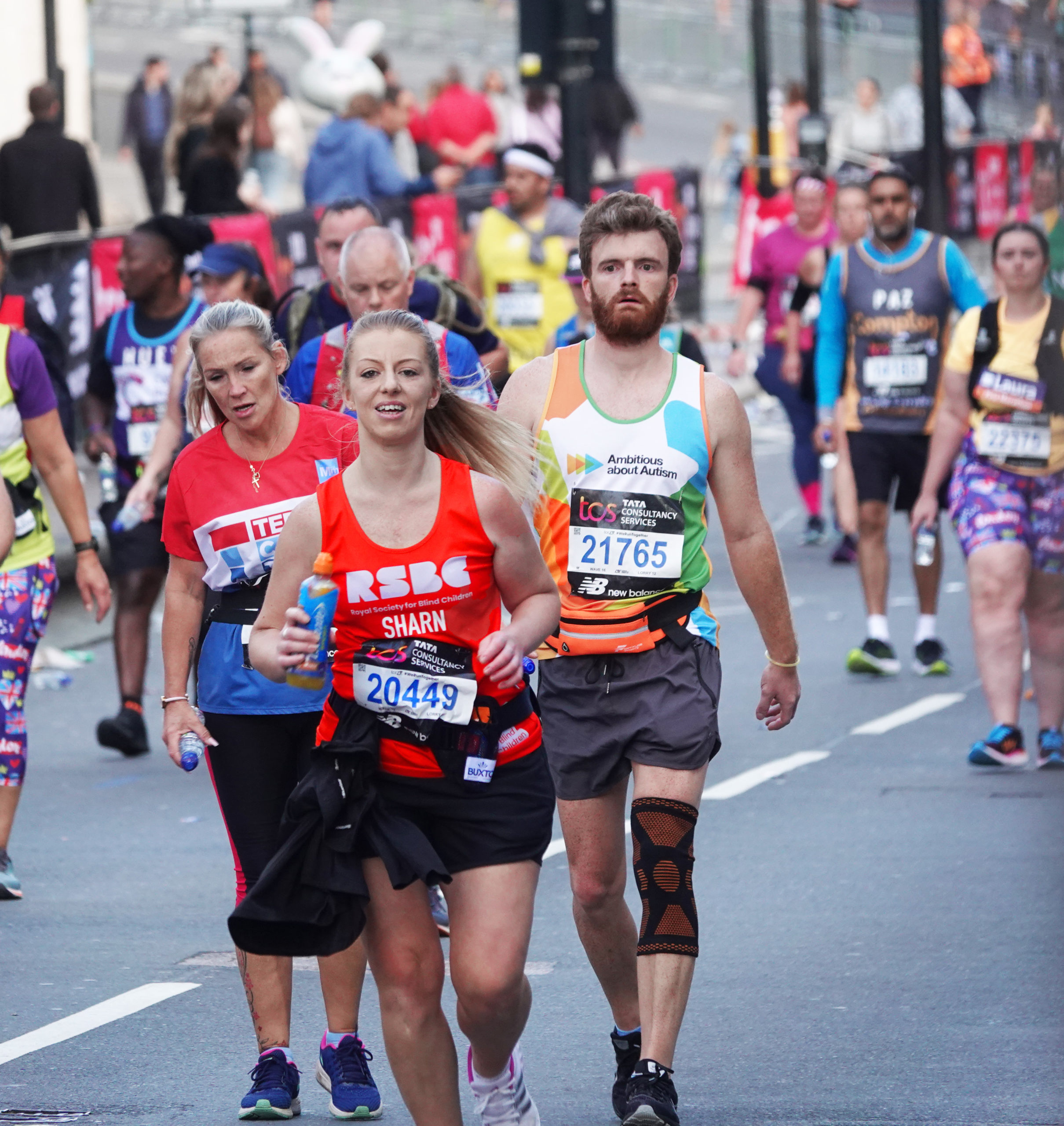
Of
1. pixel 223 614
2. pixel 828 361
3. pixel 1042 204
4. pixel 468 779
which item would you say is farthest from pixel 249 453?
pixel 828 361

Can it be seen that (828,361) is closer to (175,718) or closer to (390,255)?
(390,255)

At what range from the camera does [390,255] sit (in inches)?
273

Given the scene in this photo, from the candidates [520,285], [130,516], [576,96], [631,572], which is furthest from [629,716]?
[576,96]

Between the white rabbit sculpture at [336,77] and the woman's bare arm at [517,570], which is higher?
the white rabbit sculpture at [336,77]

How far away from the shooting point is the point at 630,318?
529 centimetres

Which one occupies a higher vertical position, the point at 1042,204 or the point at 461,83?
the point at 461,83

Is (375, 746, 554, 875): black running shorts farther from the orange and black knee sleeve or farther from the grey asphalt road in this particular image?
the grey asphalt road

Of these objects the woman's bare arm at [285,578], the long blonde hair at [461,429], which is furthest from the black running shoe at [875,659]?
the woman's bare arm at [285,578]

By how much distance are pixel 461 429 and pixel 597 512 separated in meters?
0.53

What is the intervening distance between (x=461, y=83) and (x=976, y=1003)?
19.9m

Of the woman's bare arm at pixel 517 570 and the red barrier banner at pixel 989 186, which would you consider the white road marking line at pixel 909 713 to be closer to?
the woman's bare arm at pixel 517 570

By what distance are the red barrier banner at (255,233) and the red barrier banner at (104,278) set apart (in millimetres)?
1462

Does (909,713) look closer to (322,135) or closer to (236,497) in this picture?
(236,497)

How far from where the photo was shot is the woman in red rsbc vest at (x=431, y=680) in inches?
178
